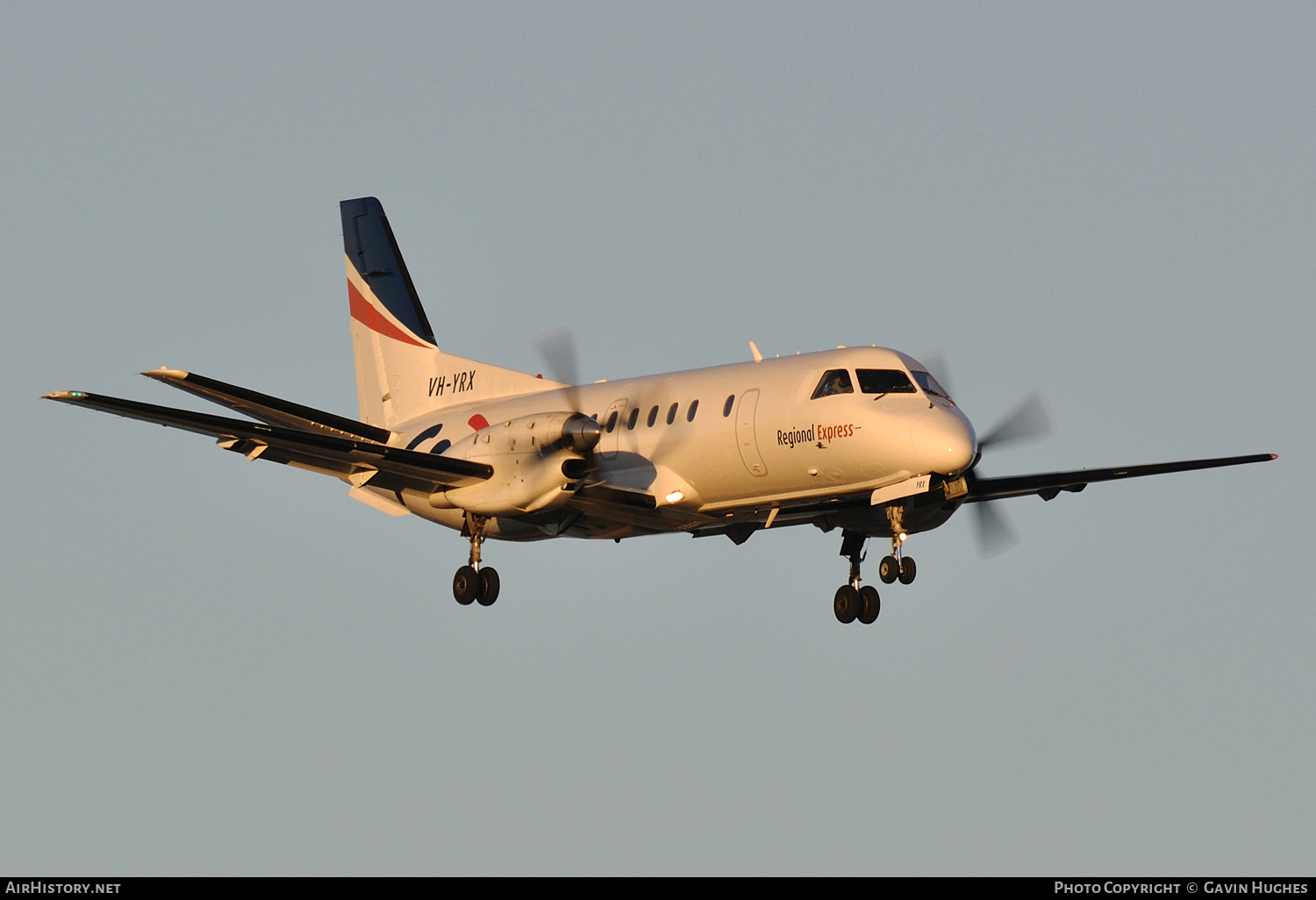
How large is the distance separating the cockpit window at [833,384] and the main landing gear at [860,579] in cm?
192

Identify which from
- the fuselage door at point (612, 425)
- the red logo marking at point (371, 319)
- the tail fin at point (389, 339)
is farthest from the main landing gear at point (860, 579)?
the red logo marking at point (371, 319)

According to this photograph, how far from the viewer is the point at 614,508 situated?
75.7ft

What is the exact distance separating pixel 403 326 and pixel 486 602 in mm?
6116

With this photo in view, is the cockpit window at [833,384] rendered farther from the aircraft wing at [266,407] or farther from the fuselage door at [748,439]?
the aircraft wing at [266,407]

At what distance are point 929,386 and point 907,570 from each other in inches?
88.5

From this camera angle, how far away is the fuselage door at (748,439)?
869 inches

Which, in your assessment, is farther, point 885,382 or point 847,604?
point 847,604

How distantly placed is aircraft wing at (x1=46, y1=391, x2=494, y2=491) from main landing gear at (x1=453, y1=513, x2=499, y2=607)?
35.1 inches

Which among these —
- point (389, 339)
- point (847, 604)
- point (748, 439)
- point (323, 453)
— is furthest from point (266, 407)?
point (847, 604)

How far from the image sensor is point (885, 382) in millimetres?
21719

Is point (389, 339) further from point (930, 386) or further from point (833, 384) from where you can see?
point (930, 386)

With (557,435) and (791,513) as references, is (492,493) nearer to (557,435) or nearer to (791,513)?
(557,435)

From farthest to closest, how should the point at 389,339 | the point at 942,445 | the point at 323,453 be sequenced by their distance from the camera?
the point at 389,339, the point at 323,453, the point at 942,445
